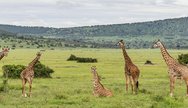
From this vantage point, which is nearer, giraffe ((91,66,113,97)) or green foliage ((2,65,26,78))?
giraffe ((91,66,113,97))

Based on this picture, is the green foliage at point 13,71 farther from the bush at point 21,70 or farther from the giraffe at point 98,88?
the giraffe at point 98,88

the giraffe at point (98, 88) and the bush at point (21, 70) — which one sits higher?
the giraffe at point (98, 88)

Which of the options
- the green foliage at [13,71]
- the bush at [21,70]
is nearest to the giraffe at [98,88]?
the bush at [21,70]

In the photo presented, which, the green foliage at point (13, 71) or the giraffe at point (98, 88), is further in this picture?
the green foliage at point (13, 71)

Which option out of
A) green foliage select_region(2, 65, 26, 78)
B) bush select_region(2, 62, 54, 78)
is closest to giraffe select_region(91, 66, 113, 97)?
bush select_region(2, 62, 54, 78)

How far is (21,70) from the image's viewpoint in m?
34.8

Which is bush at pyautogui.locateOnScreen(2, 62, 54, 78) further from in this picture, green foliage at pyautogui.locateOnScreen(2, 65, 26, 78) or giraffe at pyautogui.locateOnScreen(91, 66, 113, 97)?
giraffe at pyautogui.locateOnScreen(91, 66, 113, 97)

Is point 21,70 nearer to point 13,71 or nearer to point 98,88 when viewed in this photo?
point 13,71

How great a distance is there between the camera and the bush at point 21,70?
34.9 metres

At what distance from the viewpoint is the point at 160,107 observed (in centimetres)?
1831

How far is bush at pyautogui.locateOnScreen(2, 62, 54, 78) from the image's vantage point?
115 feet

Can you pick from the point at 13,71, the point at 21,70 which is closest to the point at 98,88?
the point at 21,70

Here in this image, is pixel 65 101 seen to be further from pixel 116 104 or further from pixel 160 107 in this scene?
pixel 160 107

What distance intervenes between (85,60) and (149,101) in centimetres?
3955
